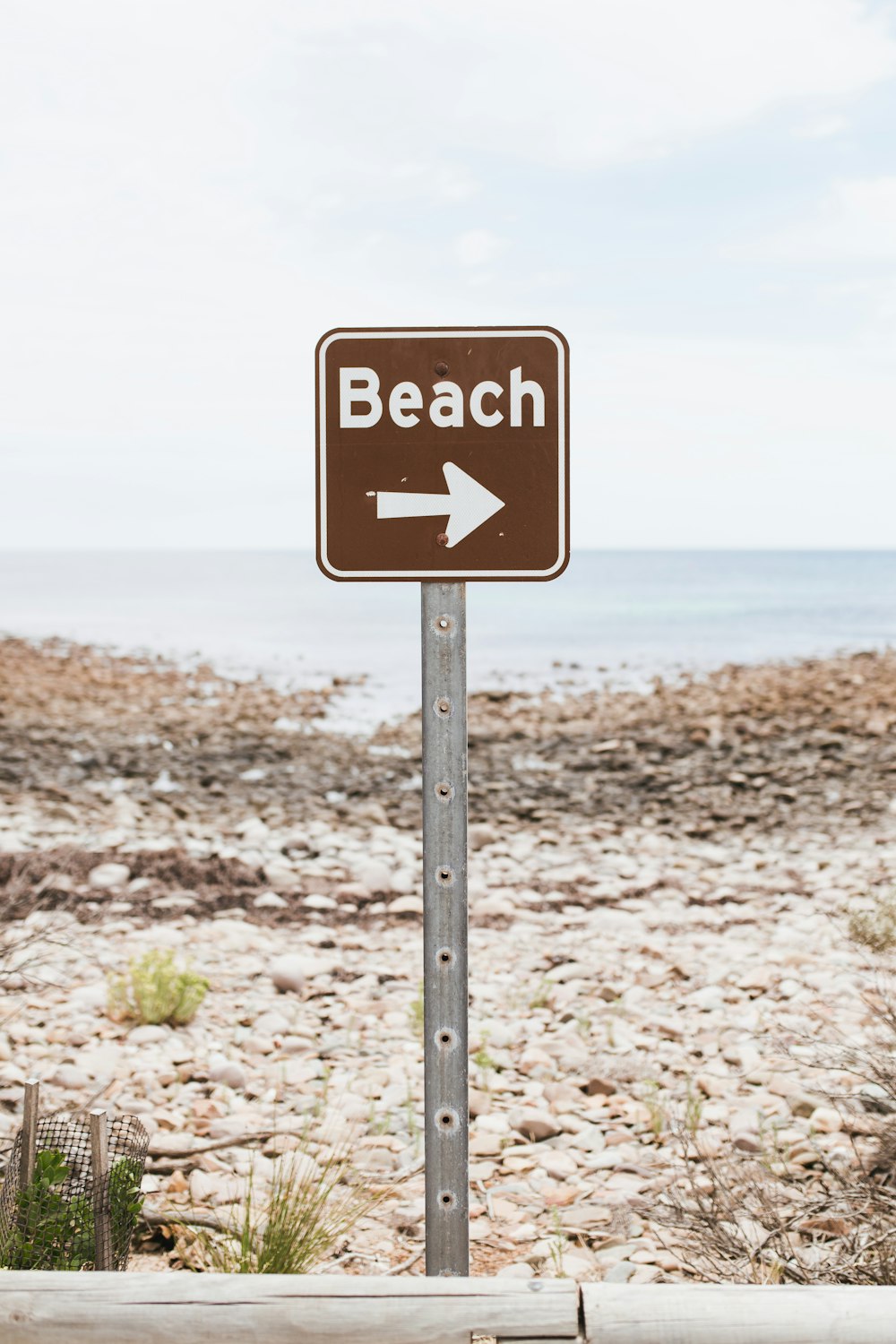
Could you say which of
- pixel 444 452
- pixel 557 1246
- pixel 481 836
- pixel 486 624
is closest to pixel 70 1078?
pixel 557 1246

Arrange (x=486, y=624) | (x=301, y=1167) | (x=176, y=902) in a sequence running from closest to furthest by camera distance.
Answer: (x=301, y=1167)
(x=176, y=902)
(x=486, y=624)

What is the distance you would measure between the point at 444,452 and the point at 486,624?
1668 inches

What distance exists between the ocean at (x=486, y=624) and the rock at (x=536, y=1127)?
4265 mm

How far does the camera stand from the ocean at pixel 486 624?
28328 millimetres

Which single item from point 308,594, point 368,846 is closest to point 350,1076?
point 368,846

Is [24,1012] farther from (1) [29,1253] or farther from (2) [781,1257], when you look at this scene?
(2) [781,1257]

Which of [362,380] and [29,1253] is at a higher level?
[362,380]

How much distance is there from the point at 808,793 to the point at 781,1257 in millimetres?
8554

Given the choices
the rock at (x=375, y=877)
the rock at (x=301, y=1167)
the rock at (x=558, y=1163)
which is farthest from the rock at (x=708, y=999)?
the rock at (x=375, y=877)

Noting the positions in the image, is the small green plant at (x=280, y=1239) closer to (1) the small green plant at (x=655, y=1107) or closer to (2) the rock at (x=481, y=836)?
(1) the small green plant at (x=655, y=1107)

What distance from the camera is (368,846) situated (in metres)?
9.62

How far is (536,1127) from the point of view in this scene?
4605mm

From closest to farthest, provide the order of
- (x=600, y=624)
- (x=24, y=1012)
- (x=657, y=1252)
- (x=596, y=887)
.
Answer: (x=657, y=1252) → (x=24, y=1012) → (x=596, y=887) → (x=600, y=624)

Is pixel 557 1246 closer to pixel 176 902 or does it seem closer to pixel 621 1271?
pixel 621 1271
